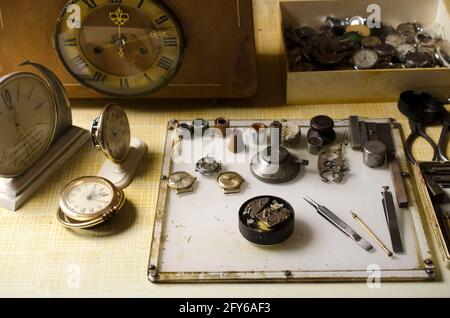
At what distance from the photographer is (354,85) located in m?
1.51

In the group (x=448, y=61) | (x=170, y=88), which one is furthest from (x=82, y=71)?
(x=448, y=61)

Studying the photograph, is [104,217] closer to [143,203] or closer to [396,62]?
[143,203]

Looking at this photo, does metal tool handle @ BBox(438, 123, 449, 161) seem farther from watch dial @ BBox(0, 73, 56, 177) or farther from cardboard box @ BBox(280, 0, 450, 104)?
watch dial @ BBox(0, 73, 56, 177)

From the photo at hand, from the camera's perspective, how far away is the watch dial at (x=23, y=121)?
4.16ft

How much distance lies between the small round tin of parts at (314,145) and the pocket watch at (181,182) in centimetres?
28

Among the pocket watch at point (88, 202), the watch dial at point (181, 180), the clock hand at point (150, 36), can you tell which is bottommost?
the watch dial at point (181, 180)

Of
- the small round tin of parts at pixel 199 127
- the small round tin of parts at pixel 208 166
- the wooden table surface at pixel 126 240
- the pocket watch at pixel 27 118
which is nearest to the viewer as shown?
the wooden table surface at pixel 126 240

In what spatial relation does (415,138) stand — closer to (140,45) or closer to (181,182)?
(181,182)

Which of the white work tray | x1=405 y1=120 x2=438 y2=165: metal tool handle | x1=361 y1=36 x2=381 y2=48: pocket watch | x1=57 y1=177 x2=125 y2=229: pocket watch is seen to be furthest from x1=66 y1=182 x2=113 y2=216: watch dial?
x1=361 y1=36 x2=381 y2=48: pocket watch

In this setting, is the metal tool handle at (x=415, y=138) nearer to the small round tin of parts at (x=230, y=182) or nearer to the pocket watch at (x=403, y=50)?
the pocket watch at (x=403, y=50)

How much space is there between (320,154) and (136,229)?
0.46m

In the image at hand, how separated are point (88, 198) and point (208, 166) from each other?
0.91 ft

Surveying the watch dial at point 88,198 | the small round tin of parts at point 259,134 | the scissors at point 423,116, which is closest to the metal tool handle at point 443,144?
the scissors at point 423,116

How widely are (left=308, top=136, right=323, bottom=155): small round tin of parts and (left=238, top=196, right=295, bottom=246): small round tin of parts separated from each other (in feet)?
0.70
